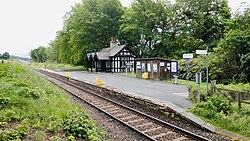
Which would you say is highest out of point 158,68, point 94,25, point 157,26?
point 94,25

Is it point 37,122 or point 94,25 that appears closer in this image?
point 37,122

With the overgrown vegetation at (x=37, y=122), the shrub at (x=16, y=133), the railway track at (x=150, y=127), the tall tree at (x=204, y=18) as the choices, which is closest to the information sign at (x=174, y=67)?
the railway track at (x=150, y=127)

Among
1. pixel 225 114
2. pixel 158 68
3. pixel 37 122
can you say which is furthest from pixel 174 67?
pixel 37 122

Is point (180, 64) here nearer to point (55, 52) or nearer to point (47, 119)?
point (47, 119)

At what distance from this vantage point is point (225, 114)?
22.5 ft

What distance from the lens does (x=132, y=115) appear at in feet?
26.9

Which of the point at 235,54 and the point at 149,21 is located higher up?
the point at 149,21

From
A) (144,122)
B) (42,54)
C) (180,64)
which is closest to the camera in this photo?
(144,122)

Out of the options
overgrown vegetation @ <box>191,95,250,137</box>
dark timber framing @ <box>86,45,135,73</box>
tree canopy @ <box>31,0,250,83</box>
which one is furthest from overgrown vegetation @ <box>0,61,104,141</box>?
dark timber framing @ <box>86,45,135,73</box>

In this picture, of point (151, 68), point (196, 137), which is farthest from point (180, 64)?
point (196, 137)

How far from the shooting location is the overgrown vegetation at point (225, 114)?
19.9 ft

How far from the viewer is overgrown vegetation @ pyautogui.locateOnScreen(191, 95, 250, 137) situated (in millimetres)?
6055

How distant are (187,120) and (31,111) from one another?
4.72 m

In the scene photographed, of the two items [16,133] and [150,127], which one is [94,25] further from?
[16,133]
